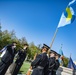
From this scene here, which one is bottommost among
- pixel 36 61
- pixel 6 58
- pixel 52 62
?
pixel 36 61

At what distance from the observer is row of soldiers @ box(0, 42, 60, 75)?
26.0 feet

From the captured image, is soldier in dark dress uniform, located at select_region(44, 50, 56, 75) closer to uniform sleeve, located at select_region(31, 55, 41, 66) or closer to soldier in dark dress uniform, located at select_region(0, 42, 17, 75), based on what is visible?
soldier in dark dress uniform, located at select_region(0, 42, 17, 75)

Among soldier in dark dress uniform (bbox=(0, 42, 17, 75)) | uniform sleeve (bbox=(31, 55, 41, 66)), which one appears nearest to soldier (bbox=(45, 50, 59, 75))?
A: soldier in dark dress uniform (bbox=(0, 42, 17, 75))

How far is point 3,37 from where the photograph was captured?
66.2 m

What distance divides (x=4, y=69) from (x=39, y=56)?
9.82 ft

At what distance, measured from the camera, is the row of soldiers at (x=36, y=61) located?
7917mm

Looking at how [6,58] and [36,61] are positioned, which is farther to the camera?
[6,58]

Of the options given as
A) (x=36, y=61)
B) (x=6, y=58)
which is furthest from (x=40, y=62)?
(x=6, y=58)

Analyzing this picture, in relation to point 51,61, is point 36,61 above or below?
below

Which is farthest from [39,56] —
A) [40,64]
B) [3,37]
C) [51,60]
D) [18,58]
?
[3,37]

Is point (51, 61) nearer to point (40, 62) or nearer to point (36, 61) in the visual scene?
point (40, 62)

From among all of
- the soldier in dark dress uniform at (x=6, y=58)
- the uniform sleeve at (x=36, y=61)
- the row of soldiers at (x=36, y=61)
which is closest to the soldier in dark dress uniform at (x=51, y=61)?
the row of soldiers at (x=36, y=61)

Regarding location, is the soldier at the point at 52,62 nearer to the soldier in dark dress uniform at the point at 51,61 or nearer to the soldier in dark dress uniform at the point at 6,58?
the soldier in dark dress uniform at the point at 51,61

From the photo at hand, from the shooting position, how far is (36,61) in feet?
25.5
